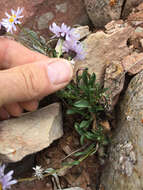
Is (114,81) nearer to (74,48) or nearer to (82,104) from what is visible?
(82,104)

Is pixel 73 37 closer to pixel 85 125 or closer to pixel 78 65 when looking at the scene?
pixel 78 65

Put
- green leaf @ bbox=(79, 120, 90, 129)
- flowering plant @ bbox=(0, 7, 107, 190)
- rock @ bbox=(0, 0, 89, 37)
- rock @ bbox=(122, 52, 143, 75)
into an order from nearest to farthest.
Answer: flowering plant @ bbox=(0, 7, 107, 190) → green leaf @ bbox=(79, 120, 90, 129) → rock @ bbox=(122, 52, 143, 75) → rock @ bbox=(0, 0, 89, 37)

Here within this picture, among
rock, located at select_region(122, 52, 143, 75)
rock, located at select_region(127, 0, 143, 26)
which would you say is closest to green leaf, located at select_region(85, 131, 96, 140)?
rock, located at select_region(122, 52, 143, 75)

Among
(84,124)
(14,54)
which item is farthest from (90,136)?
(14,54)

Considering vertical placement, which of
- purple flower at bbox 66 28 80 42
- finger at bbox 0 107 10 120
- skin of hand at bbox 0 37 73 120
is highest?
purple flower at bbox 66 28 80 42

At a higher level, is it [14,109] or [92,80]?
[92,80]

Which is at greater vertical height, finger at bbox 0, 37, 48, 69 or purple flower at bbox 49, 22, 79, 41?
purple flower at bbox 49, 22, 79, 41

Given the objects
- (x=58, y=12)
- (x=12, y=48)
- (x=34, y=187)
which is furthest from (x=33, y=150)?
(x=58, y=12)

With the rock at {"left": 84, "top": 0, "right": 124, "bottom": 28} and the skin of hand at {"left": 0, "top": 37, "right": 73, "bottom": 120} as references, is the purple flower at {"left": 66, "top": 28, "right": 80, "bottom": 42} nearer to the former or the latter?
the skin of hand at {"left": 0, "top": 37, "right": 73, "bottom": 120}
